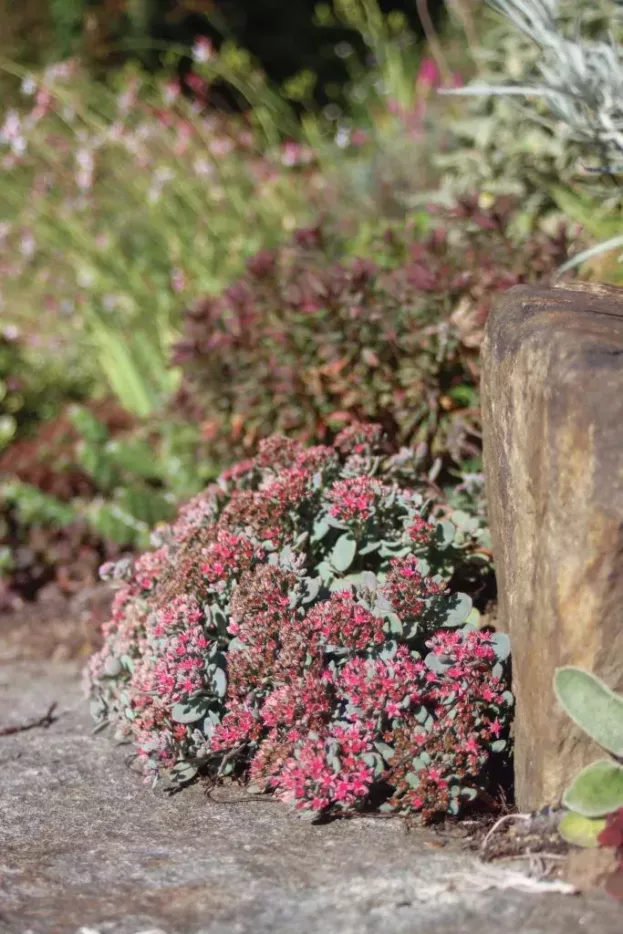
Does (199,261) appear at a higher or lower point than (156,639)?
higher

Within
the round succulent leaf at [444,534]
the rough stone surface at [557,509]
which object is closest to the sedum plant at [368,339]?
the round succulent leaf at [444,534]

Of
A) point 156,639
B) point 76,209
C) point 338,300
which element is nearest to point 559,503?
point 156,639

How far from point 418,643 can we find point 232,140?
403 centimetres

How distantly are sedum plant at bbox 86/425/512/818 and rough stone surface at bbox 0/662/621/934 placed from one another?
8 centimetres

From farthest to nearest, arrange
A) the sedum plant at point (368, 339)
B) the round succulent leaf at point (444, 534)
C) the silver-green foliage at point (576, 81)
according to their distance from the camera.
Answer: the sedum plant at point (368, 339) < the silver-green foliage at point (576, 81) < the round succulent leaf at point (444, 534)

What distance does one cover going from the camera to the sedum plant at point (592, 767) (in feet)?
5.39

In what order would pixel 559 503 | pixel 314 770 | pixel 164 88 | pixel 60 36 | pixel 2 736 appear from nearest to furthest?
pixel 559 503, pixel 314 770, pixel 2 736, pixel 164 88, pixel 60 36

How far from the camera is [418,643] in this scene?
84.5 inches

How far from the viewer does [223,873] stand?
1.77 metres

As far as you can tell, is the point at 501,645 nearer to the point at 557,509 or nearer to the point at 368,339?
the point at 557,509

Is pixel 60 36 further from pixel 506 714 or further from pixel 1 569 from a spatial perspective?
pixel 506 714

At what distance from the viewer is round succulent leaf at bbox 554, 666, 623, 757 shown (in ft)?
5.39

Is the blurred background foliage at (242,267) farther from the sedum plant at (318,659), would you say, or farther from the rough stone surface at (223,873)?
the rough stone surface at (223,873)

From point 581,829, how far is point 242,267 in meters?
3.56
